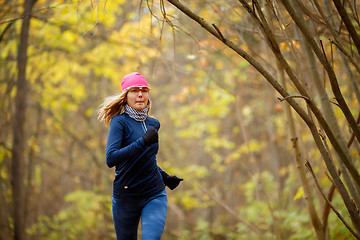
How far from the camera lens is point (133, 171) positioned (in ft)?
8.47

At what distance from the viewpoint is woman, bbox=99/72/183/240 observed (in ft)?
8.26

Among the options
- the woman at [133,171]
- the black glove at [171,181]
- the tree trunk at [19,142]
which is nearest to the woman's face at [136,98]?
the woman at [133,171]

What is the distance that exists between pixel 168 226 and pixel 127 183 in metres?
7.07

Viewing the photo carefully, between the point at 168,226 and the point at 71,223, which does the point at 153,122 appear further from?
the point at 71,223

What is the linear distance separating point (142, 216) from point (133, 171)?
Result: 1.11 ft

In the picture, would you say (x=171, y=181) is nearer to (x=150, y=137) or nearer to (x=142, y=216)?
(x=142, y=216)

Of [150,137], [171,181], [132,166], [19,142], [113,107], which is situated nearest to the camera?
[150,137]

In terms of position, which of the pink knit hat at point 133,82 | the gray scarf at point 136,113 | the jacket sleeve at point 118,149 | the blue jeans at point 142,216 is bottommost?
the blue jeans at point 142,216

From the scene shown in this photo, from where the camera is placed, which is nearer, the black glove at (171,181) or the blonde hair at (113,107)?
the blonde hair at (113,107)

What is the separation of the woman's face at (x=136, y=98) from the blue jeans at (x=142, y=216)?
27.7 inches

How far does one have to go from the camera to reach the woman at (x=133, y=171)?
99.1 inches

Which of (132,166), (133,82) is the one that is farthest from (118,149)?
(133,82)

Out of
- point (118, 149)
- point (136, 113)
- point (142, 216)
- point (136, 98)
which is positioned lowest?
point (142, 216)

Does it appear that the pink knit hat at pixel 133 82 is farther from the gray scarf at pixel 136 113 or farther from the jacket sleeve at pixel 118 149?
the jacket sleeve at pixel 118 149
